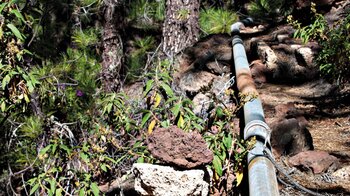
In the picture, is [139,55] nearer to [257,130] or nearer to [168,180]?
[257,130]

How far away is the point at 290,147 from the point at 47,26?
4143 millimetres

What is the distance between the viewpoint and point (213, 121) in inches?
101

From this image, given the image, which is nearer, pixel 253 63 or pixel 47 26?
pixel 253 63

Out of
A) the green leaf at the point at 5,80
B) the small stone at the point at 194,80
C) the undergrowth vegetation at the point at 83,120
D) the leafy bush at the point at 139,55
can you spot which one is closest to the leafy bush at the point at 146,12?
the leafy bush at the point at 139,55

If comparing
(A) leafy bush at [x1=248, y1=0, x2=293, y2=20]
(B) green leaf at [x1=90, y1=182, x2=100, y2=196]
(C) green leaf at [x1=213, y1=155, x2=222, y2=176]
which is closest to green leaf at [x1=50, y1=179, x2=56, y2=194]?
(B) green leaf at [x1=90, y1=182, x2=100, y2=196]

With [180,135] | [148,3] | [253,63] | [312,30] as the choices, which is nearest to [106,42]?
[148,3]

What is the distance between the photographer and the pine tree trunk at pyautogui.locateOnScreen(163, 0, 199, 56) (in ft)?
16.6

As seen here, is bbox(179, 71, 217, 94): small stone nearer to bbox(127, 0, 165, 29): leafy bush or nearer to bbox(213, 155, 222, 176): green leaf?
bbox(127, 0, 165, 29): leafy bush

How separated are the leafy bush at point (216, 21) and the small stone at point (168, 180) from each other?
381 centimetres

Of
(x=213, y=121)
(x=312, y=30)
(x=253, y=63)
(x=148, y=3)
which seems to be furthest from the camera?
(x=148, y=3)

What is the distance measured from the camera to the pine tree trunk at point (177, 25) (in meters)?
5.05

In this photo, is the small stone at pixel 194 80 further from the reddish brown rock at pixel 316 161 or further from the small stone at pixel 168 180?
the small stone at pixel 168 180

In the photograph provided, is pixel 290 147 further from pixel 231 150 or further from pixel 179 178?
pixel 179 178

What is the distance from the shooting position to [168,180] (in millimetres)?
2072
